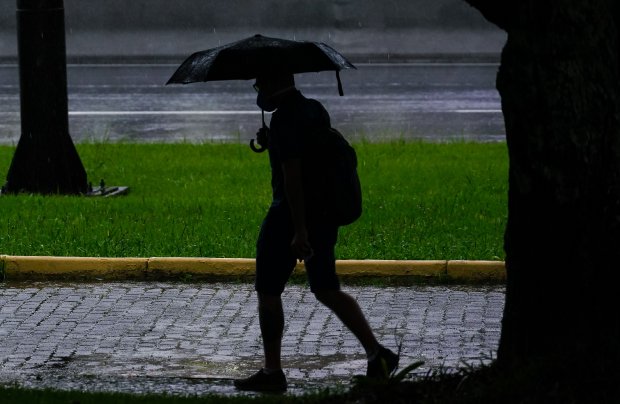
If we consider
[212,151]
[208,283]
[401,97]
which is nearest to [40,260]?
[208,283]

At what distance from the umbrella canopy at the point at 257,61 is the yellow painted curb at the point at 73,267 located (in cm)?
282

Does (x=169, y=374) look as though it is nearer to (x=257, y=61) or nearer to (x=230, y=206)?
(x=257, y=61)

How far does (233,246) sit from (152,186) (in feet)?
11.0

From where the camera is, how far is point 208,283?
894 centimetres

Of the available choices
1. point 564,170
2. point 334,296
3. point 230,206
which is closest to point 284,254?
point 334,296

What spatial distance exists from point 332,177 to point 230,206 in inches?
216

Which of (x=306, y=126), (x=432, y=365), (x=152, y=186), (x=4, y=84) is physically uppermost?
(x=306, y=126)

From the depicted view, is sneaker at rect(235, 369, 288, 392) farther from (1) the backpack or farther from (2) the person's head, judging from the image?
(2) the person's head

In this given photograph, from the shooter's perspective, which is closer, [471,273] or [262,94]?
[262,94]

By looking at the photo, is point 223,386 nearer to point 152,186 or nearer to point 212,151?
point 152,186

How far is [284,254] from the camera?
622 cm

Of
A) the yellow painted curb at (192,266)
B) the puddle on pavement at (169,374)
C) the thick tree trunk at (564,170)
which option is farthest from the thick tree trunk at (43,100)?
the thick tree trunk at (564,170)

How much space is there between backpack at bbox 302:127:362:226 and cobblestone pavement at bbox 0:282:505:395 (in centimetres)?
89

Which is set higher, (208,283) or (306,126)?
(306,126)
